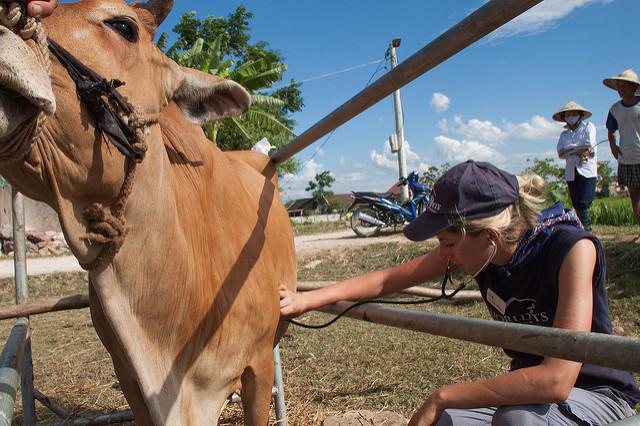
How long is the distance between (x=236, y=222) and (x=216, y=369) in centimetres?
60

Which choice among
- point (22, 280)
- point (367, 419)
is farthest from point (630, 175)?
point (22, 280)

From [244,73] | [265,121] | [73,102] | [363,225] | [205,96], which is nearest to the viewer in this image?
[73,102]

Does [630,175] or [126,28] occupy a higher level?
[126,28]

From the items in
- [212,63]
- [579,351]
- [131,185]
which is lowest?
[579,351]

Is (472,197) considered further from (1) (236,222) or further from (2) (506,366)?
(2) (506,366)

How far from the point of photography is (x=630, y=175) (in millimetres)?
5426

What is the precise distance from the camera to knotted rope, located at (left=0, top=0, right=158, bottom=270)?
4.41 ft

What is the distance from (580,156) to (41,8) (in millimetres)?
6044

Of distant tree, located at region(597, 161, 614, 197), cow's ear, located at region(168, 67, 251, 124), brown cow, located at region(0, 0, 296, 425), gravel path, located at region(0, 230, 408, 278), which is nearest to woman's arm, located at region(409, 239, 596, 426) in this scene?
brown cow, located at region(0, 0, 296, 425)

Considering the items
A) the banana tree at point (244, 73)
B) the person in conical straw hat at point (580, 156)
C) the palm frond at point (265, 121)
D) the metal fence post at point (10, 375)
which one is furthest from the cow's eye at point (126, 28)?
the palm frond at point (265, 121)

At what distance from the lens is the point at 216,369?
6.60 feet

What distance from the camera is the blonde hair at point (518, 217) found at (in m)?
1.82

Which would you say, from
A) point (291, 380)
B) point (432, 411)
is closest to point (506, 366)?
point (291, 380)

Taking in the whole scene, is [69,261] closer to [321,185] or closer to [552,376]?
[552,376]
